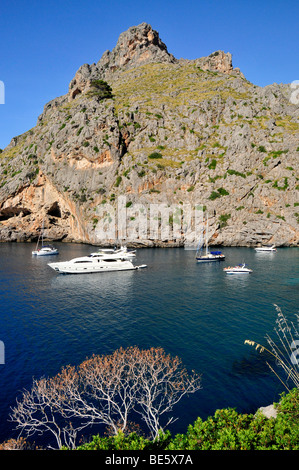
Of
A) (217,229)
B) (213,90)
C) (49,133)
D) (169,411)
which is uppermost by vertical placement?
(213,90)

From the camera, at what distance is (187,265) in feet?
254

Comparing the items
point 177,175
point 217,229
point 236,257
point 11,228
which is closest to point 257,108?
point 177,175

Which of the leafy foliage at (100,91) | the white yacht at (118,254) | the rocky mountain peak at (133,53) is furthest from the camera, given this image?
the rocky mountain peak at (133,53)

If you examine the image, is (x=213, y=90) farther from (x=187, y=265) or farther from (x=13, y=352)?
(x=13, y=352)

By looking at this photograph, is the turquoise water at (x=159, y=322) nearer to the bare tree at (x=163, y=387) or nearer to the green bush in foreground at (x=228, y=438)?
the bare tree at (x=163, y=387)

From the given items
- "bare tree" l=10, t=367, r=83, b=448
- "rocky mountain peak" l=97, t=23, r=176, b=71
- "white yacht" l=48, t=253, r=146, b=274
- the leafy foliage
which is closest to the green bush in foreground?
"bare tree" l=10, t=367, r=83, b=448

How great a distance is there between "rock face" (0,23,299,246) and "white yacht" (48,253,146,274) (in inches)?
→ 1797

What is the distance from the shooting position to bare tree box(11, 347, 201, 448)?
58.0ft

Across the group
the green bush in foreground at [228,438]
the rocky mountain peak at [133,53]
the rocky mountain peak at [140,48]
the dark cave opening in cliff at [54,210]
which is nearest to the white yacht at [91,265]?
the green bush in foreground at [228,438]

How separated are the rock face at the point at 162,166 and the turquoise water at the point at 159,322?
49843mm

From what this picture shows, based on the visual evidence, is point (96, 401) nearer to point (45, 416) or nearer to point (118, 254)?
point (45, 416)

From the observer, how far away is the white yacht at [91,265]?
6575 centimetres

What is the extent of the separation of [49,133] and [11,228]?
5359 centimetres

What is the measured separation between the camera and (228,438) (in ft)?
40.2
